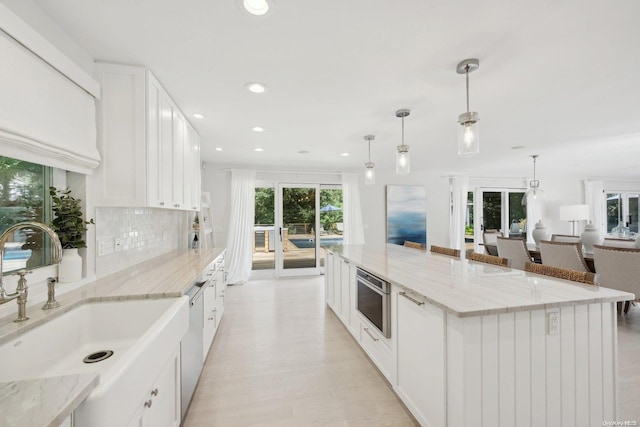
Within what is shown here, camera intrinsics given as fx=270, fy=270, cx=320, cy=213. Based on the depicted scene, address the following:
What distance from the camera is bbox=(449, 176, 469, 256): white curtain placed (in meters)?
6.35

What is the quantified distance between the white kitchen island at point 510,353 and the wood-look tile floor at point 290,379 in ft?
1.38

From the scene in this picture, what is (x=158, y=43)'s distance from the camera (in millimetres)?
1679

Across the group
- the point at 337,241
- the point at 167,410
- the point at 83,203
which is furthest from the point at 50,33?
the point at 337,241

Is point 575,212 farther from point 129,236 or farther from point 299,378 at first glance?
point 129,236

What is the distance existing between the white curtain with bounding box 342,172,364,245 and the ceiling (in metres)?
2.29

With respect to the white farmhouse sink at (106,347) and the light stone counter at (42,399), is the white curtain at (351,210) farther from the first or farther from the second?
the light stone counter at (42,399)

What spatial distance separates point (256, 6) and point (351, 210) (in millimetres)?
4616

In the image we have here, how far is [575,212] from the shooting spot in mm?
5773

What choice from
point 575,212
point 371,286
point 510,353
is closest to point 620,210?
point 575,212

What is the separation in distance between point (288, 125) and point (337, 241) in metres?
3.32

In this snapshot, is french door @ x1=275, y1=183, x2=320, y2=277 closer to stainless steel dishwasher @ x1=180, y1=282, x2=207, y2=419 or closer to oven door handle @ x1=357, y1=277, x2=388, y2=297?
oven door handle @ x1=357, y1=277, x2=388, y2=297

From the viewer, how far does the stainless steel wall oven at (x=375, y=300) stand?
1.92 m

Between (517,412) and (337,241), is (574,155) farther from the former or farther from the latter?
(517,412)

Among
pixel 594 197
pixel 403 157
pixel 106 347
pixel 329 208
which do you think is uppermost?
pixel 403 157
